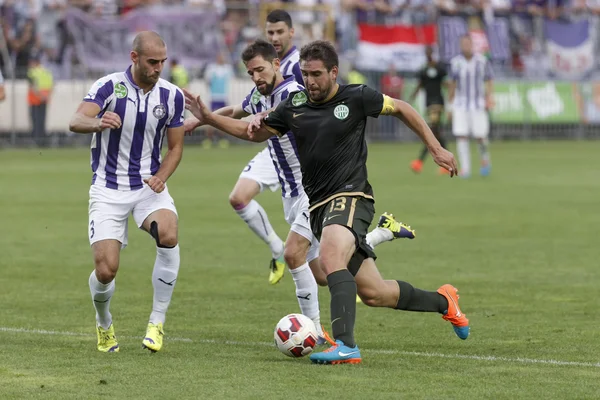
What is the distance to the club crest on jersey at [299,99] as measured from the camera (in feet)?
27.4

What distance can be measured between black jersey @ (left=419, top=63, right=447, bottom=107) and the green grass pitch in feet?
21.2

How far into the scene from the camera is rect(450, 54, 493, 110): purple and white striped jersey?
84.4ft

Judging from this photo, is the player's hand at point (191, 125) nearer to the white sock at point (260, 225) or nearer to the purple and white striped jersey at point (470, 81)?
the white sock at point (260, 225)

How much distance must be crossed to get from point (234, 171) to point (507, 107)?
13163 millimetres

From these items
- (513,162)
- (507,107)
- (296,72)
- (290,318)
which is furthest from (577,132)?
(290,318)

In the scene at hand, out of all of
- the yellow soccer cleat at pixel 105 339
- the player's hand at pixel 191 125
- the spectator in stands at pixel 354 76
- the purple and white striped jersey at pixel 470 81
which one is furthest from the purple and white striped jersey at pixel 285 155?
the spectator in stands at pixel 354 76

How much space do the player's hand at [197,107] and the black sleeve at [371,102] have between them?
117 centimetres

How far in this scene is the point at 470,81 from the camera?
2575 centimetres

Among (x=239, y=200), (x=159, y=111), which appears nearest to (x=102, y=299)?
(x=159, y=111)

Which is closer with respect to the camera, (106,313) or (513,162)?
(106,313)

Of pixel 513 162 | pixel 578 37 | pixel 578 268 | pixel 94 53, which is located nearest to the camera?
pixel 578 268

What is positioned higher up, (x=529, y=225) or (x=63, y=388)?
(x=63, y=388)

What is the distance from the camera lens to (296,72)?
10.5 metres

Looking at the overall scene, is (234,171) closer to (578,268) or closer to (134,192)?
(578,268)
